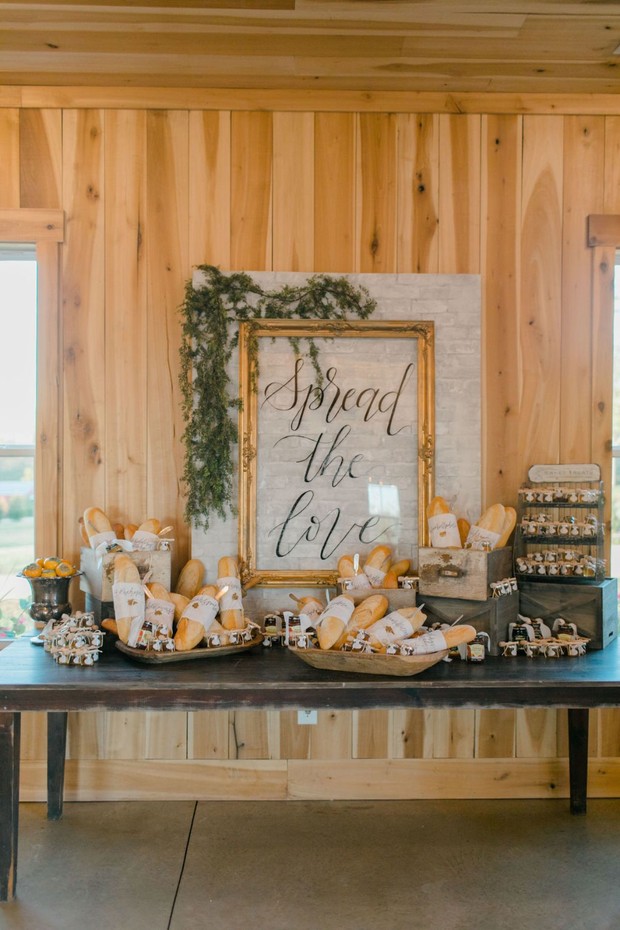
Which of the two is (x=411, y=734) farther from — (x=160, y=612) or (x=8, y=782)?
(x=8, y=782)

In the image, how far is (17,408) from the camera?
9.08 feet

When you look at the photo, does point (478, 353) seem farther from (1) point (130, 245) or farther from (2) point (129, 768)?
(2) point (129, 768)

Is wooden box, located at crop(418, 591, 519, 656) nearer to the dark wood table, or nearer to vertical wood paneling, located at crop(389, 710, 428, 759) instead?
the dark wood table

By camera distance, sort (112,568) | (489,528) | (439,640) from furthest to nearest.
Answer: (489,528)
(112,568)
(439,640)

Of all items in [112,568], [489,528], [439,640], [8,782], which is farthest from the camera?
[489,528]

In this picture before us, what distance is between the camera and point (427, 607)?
2361mm

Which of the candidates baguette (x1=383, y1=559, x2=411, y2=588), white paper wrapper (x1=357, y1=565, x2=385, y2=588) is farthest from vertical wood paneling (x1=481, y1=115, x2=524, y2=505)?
white paper wrapper (x1=357, y1=565, x2=385, y2=588)

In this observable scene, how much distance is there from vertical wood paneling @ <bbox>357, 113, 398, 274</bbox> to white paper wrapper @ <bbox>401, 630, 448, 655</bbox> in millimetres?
1347

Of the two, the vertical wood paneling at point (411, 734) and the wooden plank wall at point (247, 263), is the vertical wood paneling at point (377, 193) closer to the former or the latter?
the wooden plank wall at point (247, 263)

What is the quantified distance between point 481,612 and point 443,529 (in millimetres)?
299

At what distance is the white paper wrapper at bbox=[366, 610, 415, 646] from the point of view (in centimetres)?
213

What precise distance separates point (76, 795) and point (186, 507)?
1.13 meters

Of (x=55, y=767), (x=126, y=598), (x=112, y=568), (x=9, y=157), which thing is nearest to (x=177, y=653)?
(x=126, y=598)

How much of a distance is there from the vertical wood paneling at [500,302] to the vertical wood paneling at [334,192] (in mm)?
502
